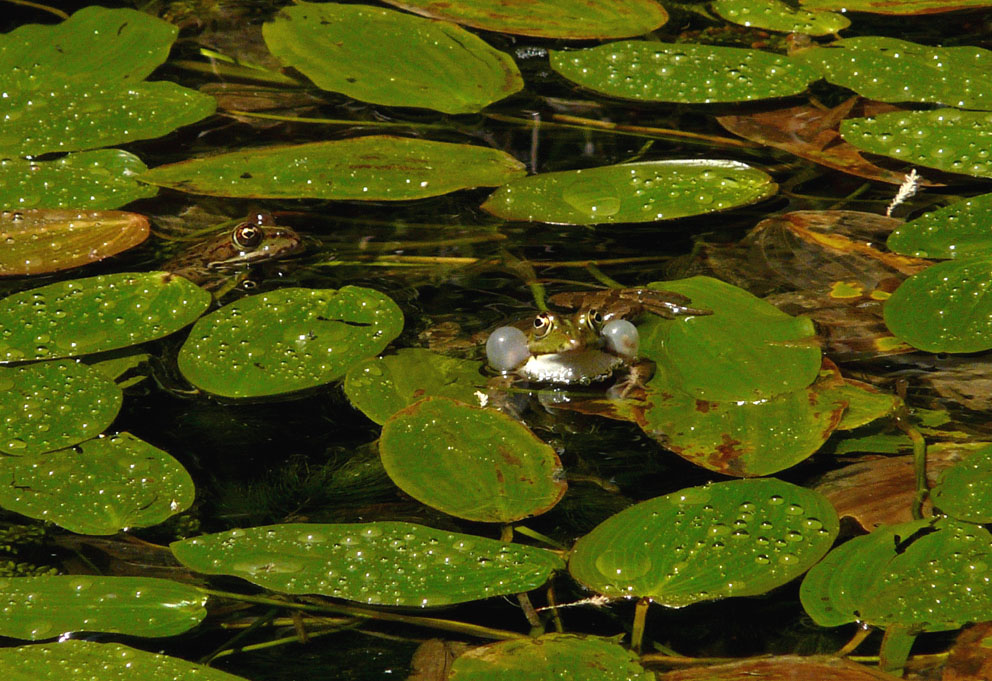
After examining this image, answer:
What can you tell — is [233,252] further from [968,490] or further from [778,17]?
[778,17]

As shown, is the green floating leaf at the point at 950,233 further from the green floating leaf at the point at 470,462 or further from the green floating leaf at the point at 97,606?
the green floating leaf at the point at 97,606

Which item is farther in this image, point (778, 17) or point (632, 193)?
point (778, 17)

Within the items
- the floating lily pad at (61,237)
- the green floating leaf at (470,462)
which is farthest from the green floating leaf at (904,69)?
the floating lily pad at (61,237)

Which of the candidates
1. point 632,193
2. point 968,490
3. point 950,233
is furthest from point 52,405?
point 950,233

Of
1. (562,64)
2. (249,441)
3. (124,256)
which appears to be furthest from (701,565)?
(562,64)

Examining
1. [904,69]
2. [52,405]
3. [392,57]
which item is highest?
[904,69]
